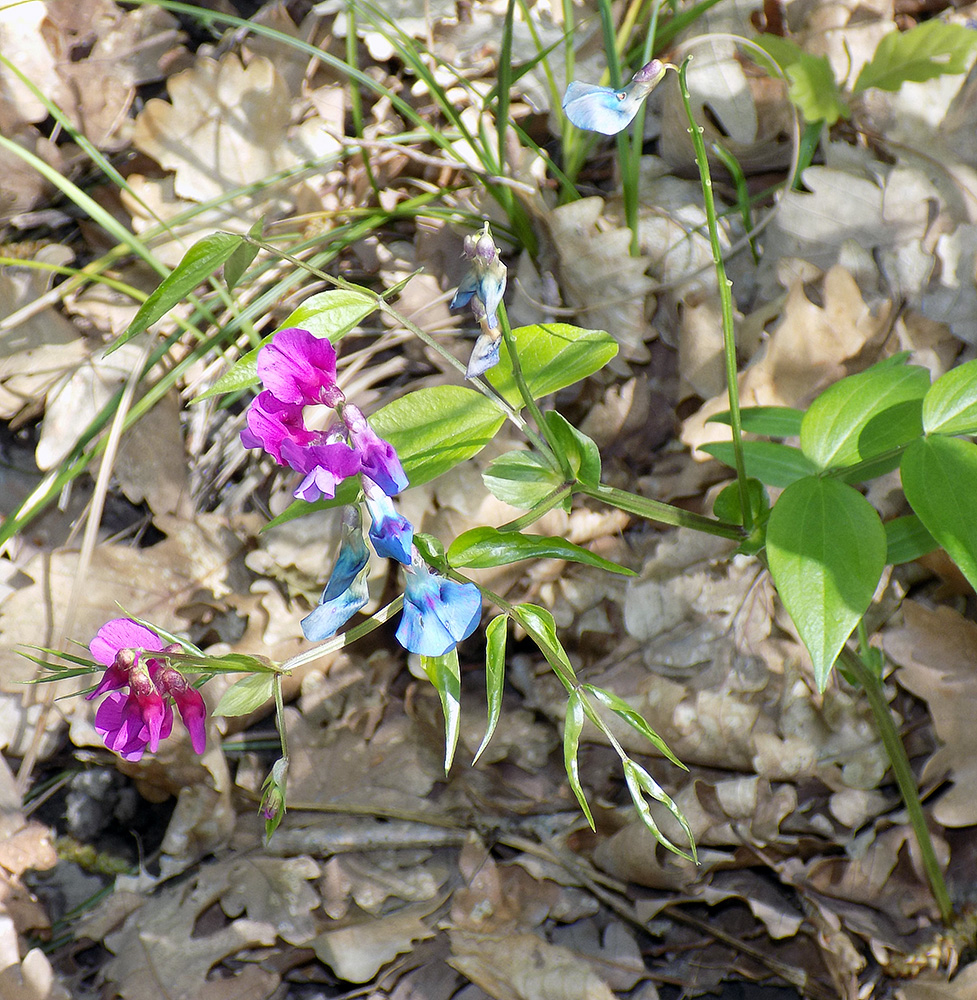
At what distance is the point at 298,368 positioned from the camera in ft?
3.61

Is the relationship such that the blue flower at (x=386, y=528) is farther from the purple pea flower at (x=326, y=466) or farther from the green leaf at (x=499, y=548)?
the green leaf at (x=499, y=548)

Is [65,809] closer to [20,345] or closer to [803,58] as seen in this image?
[20,345]

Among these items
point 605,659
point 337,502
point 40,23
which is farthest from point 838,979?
point 40,23

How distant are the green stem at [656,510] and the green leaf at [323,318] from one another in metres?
0.45

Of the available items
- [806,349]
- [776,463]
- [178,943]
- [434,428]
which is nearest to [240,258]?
[434,428]

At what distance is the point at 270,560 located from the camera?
237cm

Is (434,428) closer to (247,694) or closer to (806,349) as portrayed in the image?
(247,694)

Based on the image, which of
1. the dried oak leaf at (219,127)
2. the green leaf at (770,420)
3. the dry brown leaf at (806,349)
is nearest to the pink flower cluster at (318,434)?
the green leaf at (770,420)

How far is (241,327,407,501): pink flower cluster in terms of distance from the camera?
105 centimetres

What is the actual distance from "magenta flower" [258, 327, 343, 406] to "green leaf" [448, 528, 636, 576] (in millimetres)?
312

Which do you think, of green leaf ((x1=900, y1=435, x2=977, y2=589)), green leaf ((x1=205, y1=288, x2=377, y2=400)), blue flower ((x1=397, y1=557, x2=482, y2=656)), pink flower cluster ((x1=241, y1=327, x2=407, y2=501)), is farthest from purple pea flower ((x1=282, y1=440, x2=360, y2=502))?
green leaf ((x1=900, y1=435, x2=977, y2=589))

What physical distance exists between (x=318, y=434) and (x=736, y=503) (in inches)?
31.1

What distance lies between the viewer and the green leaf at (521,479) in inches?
56.1

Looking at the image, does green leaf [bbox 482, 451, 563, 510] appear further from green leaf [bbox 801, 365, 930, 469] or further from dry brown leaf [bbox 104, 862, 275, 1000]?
dry brown leaf [bbox 104, 862, 275, 1000]
